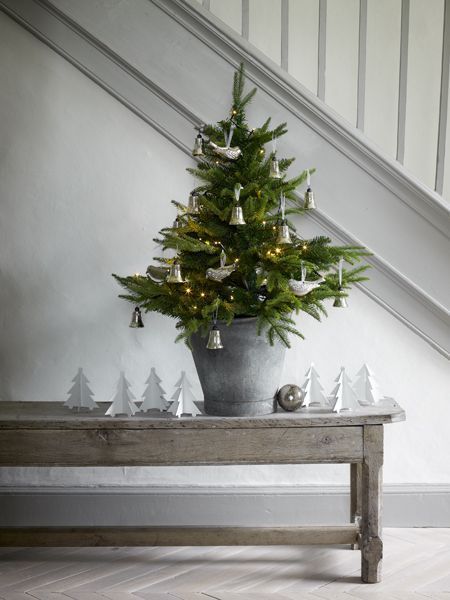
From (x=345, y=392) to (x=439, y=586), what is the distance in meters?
0.65

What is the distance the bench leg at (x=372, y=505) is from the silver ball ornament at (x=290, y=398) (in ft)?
0.73

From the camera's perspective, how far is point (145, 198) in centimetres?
268

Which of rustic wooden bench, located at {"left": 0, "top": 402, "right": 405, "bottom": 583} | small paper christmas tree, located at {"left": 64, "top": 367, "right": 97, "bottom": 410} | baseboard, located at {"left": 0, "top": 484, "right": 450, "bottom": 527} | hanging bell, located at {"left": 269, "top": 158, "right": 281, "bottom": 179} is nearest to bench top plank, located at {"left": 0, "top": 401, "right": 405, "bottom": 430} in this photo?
rustic wooden bench, located at {"left": 0, "top": 402, "right": 405, "bottom": 583}

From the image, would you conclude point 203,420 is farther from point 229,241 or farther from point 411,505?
point 411,505

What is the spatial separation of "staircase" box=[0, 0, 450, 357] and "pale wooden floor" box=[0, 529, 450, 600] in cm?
91

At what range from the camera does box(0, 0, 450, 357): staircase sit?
2.59 metres

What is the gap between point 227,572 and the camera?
2.32 metres

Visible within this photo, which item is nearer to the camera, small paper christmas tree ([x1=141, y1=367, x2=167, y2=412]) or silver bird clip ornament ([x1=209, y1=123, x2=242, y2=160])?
silver bird clip ornament ([x1=209, y1=123, x2=242, y2=160])

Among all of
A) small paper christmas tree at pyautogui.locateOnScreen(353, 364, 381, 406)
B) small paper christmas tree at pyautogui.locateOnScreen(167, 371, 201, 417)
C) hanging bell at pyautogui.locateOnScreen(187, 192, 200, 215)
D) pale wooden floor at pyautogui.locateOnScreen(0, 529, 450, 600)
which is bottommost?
pale wooden floor at pyautogui.locateOnScreen(0, 529, 450, 600)

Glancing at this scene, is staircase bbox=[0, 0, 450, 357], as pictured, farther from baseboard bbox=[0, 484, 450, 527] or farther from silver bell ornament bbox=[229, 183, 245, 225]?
baseboard bbox=[0, 484, 450, 527]

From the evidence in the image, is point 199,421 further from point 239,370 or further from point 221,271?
point 221,271

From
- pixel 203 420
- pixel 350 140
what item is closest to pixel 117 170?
pixel 350 140

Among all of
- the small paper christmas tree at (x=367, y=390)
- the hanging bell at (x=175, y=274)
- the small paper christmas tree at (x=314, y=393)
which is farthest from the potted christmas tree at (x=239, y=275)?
the small paper christmas tree at (x=367, y=390)

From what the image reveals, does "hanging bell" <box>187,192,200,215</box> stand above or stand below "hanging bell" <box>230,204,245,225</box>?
above
